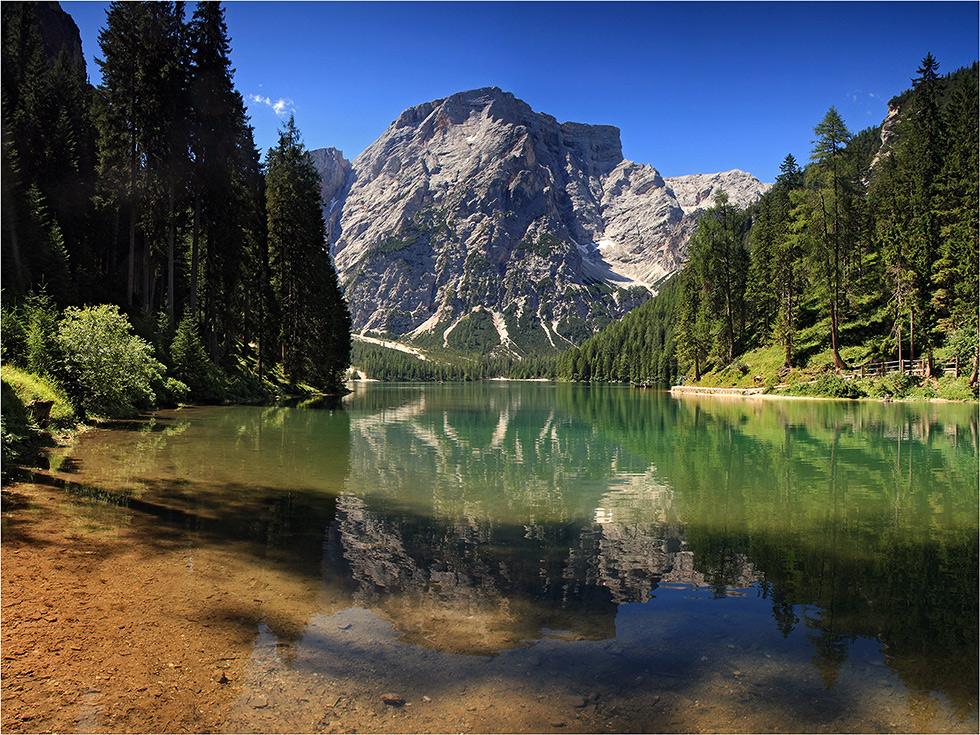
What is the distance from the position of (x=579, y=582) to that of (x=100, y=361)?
2182cm

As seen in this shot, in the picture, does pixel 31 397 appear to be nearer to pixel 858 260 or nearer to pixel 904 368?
pixel 904 368

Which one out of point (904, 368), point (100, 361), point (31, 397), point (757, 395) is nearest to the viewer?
point (31, 397)

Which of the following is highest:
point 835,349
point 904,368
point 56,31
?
point 56,31

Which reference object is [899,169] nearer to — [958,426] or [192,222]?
[958,426]

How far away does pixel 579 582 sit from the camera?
7.38 m

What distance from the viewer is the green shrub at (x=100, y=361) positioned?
20688 mm

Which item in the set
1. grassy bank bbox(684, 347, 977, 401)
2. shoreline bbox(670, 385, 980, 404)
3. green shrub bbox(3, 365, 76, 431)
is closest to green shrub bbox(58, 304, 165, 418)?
green shrub bbox(3, 365, 76, 431)

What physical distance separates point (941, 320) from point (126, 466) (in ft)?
176

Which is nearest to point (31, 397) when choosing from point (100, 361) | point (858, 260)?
point (100, 361)

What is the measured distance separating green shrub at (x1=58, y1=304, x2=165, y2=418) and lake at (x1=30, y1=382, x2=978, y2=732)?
18.4 feet

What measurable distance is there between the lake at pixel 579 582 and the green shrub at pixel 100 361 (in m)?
5.60

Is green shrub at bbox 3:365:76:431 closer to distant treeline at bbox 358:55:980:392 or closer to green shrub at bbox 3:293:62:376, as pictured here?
green shrub at bbox 3:293:62:376

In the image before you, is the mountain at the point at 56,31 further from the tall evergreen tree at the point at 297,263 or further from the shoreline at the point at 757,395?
the shoreline at the point at 757,395

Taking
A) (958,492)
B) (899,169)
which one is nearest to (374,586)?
(958,492)
